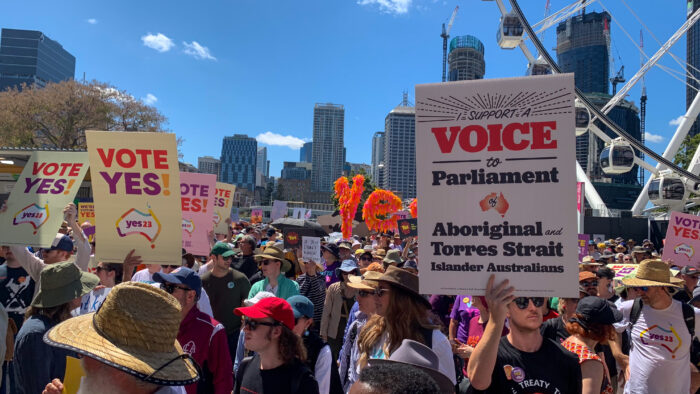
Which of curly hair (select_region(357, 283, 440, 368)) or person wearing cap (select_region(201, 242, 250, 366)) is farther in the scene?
person wearing cap (select_region(201, 242, 250, 366))

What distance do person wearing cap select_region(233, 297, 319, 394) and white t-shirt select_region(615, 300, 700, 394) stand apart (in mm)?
3220

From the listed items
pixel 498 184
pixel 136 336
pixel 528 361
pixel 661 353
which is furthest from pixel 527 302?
pixel 661 353

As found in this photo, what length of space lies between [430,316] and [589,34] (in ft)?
643

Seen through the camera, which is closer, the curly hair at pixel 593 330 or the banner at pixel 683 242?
the curly hair at pixel 593 330

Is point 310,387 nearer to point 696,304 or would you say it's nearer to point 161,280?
point 161,280

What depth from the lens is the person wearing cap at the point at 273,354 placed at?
279 cm

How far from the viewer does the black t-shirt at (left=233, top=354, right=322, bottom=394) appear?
2.77 m

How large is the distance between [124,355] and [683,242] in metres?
9.33

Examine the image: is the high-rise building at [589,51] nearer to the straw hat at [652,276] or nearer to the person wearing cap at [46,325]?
the straw hat at [652,276]

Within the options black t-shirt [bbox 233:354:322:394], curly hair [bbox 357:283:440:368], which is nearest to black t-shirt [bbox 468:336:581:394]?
curly hair [bbox 357:283:440:368]

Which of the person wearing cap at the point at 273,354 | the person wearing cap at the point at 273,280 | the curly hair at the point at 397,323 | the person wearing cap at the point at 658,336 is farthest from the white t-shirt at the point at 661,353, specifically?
the person wearing cap at the point at 273,280

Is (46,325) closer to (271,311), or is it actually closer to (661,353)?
(271,311)

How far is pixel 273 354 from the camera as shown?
2891 mm

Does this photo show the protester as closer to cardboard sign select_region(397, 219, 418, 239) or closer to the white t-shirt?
the white t-shirt
